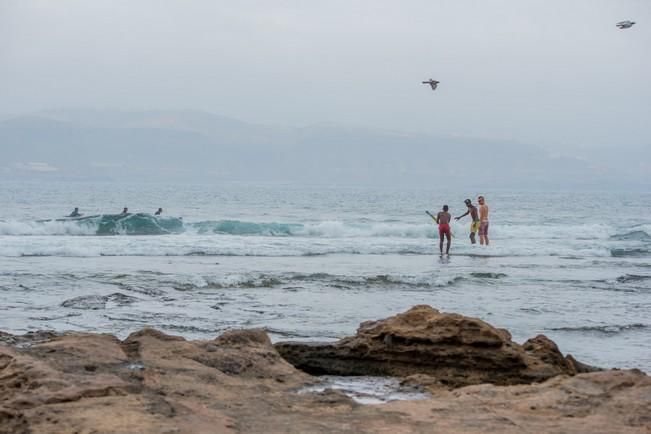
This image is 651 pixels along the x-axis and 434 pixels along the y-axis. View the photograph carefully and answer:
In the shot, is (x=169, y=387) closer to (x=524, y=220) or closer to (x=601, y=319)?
(x=601, y=319)

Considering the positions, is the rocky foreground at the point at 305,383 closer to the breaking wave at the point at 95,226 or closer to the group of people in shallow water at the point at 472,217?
the group of people in shallow water at the point at 472,217

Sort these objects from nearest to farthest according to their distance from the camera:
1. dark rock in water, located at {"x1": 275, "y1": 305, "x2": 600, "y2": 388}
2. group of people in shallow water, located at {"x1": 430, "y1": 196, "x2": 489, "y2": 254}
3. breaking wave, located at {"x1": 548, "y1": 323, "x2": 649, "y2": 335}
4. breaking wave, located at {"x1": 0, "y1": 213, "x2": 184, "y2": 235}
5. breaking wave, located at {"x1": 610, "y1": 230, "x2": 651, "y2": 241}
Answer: dark rock in water, located at {"x1": 275, "y1": 305, "x2": 600, "y2": 388} < breaking wave, located at {"x1": 548, "y1": 323, "x2": 649, "y2": 335} < group of people in shallow water, located at {"x1": 430, "y1": 196, "x2": 489, "y2": 254} < breaking wave, located at {"x1": 0, "y1": 213, "x2": 184, "y2": 235} < breaking wave, located at {"x1": 610, "y1": 230, "x2": 651, "y2": 241}

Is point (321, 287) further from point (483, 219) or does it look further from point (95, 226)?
point (95, 226)

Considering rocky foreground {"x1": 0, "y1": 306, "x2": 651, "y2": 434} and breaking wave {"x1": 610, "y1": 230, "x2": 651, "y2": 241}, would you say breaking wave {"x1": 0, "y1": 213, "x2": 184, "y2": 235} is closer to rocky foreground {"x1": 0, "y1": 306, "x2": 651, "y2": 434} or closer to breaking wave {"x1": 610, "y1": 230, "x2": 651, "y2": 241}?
breaking wave {"x1": 610, "y1": 230, "x2": 651, "y2": 241}

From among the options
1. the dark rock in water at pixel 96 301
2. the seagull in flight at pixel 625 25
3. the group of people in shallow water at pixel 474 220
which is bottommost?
the dark rock in water at pixel 96 301

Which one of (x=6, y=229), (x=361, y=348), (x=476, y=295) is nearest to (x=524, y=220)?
(x=6, y=229)

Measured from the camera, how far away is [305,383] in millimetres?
5574

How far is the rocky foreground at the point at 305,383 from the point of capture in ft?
14.0

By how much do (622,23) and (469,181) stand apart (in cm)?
15967

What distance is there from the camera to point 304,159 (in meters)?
196

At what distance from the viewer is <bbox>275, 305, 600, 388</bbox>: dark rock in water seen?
6.25 meters

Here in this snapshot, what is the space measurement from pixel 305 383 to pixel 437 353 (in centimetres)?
127

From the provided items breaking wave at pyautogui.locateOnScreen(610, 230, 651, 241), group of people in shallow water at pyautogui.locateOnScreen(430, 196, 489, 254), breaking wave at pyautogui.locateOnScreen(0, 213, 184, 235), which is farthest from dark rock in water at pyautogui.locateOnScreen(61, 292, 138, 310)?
breaking wave at pyautogui.locateOnScreen(610, 230, 651, 241)

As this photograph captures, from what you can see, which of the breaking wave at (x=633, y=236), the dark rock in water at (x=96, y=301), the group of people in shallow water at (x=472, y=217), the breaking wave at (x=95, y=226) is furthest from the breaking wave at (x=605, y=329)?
the breaking wave at (x=95, y=226)
